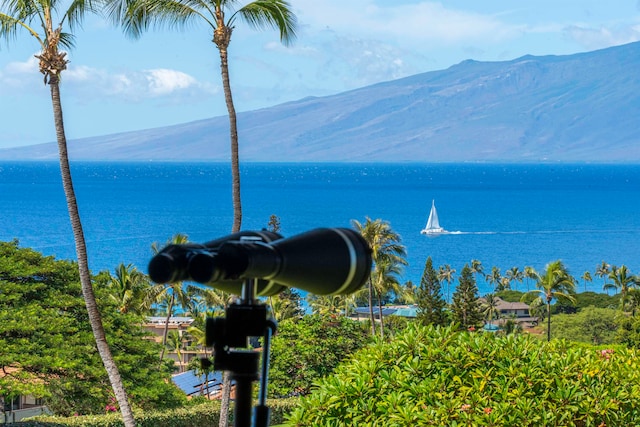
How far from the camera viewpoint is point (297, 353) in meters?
33.7

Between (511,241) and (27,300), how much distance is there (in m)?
125

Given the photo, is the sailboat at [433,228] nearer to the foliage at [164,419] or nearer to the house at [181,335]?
the house at [181,335]

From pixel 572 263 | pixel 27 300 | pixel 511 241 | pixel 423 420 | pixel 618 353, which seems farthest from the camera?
pixel 511 241

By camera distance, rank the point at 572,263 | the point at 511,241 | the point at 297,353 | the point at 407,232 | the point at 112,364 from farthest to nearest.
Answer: the point at 407,232
the point at 511,241
the point at 572,263
the point at 297,353
the point at 112,364

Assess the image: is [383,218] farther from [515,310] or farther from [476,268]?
[515,310]

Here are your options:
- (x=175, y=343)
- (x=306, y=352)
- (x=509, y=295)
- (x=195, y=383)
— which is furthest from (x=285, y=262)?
(x=509, y=295)

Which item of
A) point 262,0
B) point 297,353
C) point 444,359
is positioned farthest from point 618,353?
point 297,353

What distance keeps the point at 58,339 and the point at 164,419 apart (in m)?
4.83

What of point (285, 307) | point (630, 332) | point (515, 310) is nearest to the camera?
point (630, 332)

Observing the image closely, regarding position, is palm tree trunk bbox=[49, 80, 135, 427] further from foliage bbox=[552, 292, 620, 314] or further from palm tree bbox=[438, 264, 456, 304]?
palm tree bbox=[438, 264, 456, 304]

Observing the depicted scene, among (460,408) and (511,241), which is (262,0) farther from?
(511,241)

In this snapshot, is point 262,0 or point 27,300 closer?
point 262,0

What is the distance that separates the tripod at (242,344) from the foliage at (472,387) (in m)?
8.74

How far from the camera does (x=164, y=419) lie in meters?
23.3
